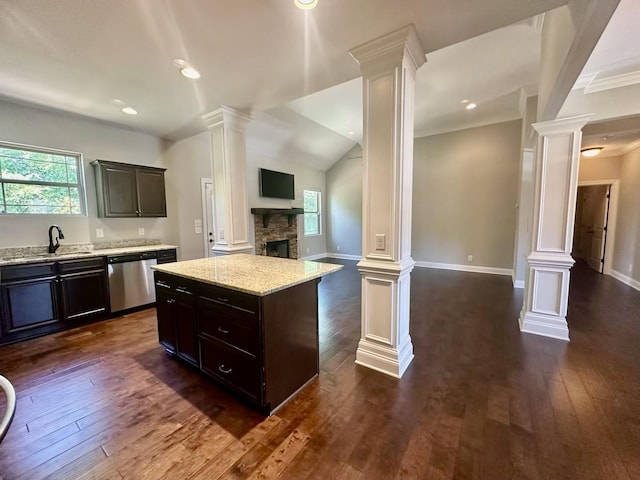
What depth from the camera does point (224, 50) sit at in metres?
2.14

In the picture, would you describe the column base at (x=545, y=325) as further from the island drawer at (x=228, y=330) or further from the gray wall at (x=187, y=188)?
the gray wall at (x=187, y=188)

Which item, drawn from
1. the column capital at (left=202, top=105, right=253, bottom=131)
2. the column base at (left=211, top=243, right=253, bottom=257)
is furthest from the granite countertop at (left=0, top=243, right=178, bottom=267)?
the column capital at (left=202, top=105, right=253, bottom=131)

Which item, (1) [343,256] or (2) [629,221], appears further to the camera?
(1) [343,256]

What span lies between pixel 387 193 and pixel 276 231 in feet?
15.6

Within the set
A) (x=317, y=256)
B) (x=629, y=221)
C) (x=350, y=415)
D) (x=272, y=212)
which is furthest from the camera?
(x=317, y=256)

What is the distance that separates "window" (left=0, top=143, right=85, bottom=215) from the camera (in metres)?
3.15

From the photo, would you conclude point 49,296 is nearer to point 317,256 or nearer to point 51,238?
point 51,238

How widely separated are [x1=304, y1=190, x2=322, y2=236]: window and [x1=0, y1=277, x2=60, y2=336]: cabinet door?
212 inches

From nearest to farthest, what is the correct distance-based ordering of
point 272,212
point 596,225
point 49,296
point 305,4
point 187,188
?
point 305,4, point 49,296, point 187,188, point 272,212, point 596,225

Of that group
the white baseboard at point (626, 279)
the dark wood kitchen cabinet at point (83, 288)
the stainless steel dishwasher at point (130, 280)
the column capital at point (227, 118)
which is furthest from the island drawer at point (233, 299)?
the white baseboard at point (626, 279)

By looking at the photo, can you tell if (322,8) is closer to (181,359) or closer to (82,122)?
(181,359)

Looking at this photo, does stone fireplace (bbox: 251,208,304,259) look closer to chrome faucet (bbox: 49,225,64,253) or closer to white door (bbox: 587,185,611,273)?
chrome faucet (bbox: 49,225,64,253)

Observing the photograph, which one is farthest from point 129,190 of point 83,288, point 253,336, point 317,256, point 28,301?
point 317,256

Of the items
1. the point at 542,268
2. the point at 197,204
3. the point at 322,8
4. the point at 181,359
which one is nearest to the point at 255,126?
the point at 197,204
